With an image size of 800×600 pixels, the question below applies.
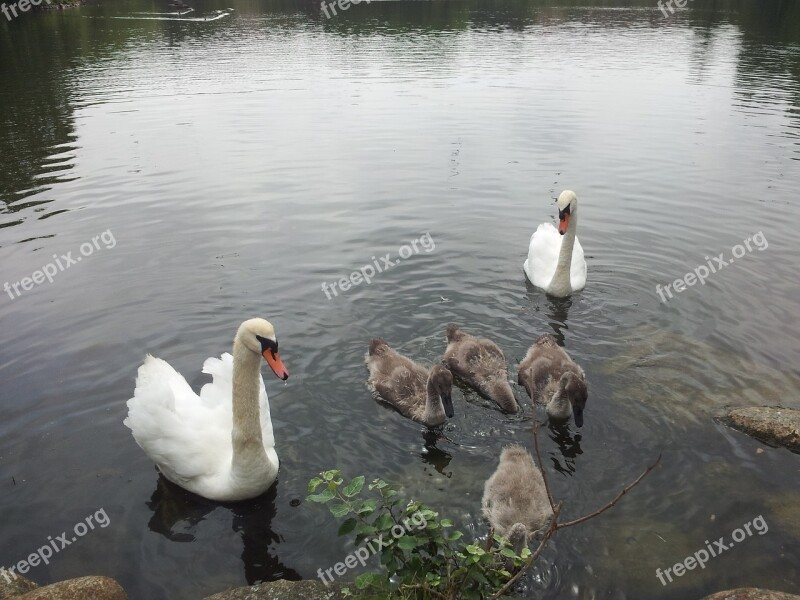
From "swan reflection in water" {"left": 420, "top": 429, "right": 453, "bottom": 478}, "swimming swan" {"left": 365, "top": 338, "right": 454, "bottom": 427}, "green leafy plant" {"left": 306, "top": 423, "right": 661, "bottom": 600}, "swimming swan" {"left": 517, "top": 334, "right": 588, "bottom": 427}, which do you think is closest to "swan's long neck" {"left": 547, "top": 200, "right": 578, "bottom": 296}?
"swimming swan" {"left": 517, "top": 334, "right": 588, "bottom": 427}

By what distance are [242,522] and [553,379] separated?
404cm

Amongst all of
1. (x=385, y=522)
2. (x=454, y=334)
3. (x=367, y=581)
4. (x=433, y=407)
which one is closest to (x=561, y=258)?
(x=454, y=334)

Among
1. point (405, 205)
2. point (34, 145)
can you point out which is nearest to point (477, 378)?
point (405, 205)

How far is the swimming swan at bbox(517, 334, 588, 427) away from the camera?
23.9 ft

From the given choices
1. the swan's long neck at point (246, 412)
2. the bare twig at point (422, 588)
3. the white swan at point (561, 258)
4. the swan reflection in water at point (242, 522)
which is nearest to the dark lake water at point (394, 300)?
the swan reflection in water at point (242, 522)

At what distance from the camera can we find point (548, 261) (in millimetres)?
11273

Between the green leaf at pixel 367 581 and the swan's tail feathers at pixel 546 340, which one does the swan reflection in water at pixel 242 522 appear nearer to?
the green leaf at pixel 367 581

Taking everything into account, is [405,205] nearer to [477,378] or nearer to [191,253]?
[191,253]

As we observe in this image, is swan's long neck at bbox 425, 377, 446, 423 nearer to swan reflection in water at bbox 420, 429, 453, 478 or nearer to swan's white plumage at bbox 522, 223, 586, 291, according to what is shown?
swan reflection in water at bbox 420, 429, 453, 478

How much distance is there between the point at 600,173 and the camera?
1762 centimetres

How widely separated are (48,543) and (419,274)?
23.5 feet

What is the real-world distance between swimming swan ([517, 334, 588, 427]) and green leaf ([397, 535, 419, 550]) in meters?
2.75

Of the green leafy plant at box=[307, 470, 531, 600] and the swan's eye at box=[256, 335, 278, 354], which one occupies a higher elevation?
the swan's eye at box=[256, 335, 278, 354]

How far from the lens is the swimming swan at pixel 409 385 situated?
748 centimetres
